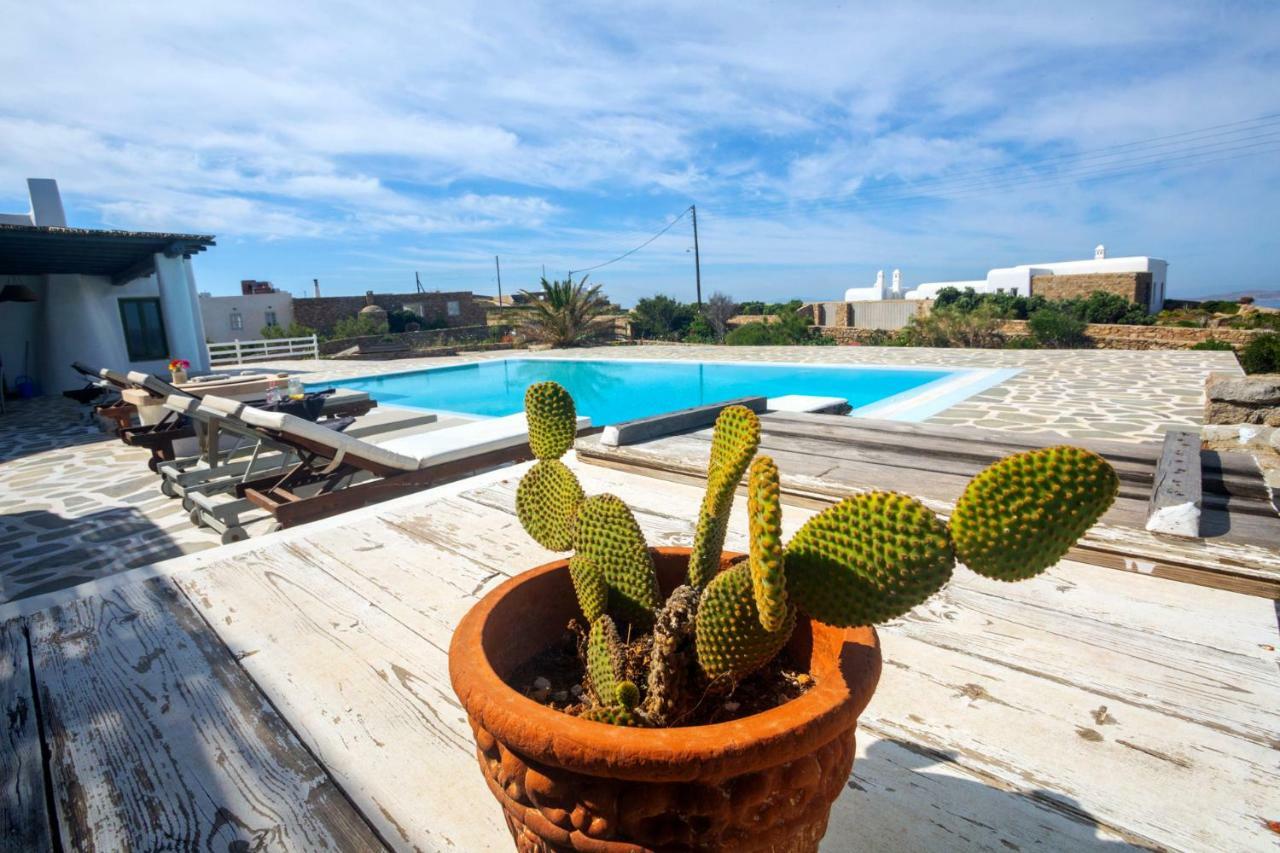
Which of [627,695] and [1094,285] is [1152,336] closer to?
[1094,285]

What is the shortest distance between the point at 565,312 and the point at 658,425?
1856 centimetres

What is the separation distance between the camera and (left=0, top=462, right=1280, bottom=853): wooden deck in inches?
43.7

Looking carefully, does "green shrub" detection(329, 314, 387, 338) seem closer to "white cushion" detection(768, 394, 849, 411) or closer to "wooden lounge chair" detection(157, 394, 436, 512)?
"wooden lounge chair" detection(157, 394, 436, 512)

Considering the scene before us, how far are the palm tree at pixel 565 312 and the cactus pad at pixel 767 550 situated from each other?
849 inches

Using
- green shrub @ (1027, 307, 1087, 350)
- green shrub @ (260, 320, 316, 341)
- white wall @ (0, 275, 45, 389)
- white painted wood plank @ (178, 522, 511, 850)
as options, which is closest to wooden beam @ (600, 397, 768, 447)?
white painted wood plank @ (178, 522, 511, 850)

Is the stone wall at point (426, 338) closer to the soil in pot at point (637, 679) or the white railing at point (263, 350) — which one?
the white railing at point (263, 350)

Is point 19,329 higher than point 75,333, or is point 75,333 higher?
point 19,329

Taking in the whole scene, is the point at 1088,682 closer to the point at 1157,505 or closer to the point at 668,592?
the point at 1157,505

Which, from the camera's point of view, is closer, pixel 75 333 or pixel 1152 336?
pixel 75 333

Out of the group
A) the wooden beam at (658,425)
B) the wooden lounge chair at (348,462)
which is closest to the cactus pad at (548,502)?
the wooden beam at (658,425)

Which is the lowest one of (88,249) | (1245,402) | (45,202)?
(1245,402)

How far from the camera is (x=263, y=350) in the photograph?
Answer: 66.2 ft

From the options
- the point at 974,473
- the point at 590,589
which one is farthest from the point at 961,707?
the point at 974,473

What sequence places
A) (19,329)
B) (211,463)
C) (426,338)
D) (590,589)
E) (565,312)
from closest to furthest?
(590,589) < (211,463) < (19,329) < (565,312) < (426,338)
